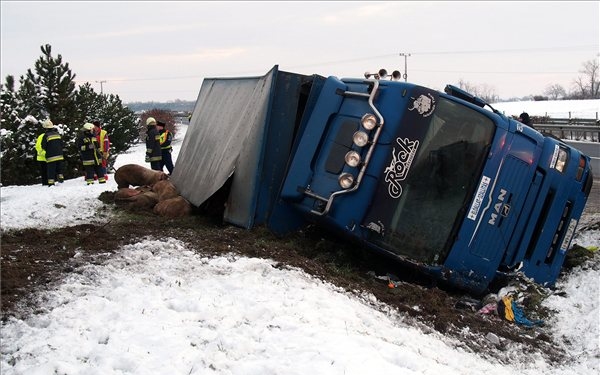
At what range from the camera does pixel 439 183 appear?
5.37 meters

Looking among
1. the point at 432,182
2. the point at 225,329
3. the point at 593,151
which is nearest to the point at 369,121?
the point at 432,182

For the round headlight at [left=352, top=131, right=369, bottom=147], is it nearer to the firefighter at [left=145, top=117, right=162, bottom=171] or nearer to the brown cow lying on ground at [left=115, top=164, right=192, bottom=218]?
the brown cow lying on ground at [left=115, top=164, right=192, bottom=218]

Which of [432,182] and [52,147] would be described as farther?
[52,147]

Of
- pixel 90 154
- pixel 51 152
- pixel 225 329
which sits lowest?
pixel 51 152

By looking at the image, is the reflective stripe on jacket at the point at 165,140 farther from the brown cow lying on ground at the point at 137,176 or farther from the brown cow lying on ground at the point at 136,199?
the brown cow lying on ground at the point at 136,199

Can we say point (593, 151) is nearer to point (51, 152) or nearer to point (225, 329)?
point (51, 152)

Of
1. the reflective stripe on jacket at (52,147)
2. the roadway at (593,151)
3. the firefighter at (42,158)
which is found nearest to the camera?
the reflective stripe on jacket at (52,147)

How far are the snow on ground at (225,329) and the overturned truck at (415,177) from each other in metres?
0.81

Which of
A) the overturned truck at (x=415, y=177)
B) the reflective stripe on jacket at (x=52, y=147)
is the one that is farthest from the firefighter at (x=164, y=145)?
the overturned truck at (x=415, y=177)

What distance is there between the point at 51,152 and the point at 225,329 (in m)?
9.71

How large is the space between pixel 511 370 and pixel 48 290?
3340mm

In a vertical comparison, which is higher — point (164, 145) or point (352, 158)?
point (352, 158)

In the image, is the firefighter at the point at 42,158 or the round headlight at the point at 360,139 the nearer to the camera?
the round headlight at the point at 360,139

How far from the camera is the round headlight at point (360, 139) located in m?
5.41
